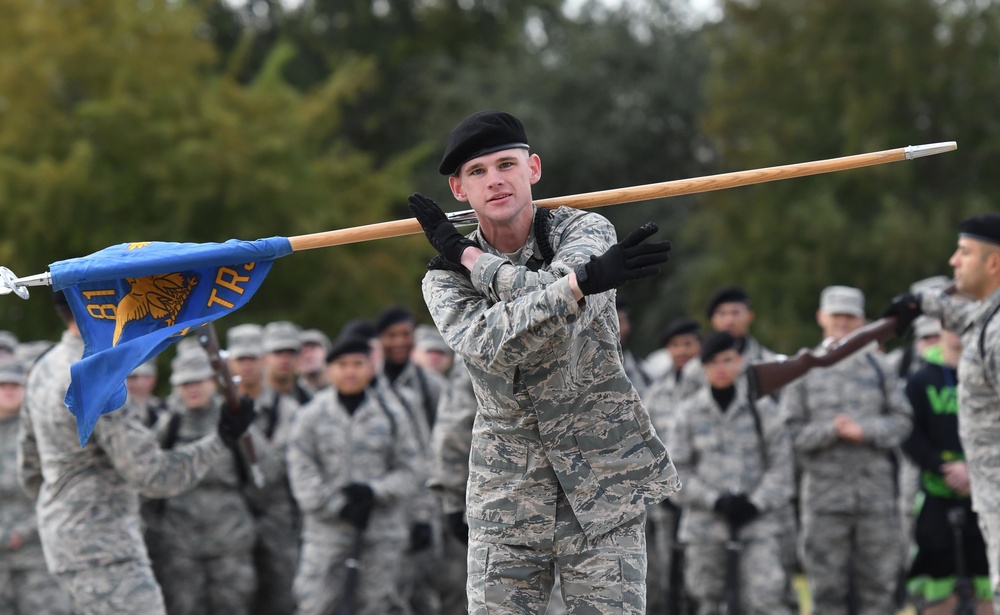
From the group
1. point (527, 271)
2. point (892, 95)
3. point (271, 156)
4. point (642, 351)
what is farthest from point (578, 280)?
point (642, 351)

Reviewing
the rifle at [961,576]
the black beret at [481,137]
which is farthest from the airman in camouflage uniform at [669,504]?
the black beret at [481,137]

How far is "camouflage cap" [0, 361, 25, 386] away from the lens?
10.4m

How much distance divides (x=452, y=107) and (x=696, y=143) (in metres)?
→ 5.73

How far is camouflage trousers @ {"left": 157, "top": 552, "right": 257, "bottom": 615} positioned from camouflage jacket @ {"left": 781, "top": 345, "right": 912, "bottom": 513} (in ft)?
14.0

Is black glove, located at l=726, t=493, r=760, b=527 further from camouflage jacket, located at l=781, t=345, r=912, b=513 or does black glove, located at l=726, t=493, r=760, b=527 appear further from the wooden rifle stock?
the wooden rifle stock

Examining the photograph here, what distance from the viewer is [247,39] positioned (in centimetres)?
2812

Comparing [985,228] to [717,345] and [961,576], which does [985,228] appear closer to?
[961,576]

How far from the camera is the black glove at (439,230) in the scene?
5.52 m

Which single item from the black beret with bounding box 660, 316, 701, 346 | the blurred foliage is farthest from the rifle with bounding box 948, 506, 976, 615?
the blurred foliage

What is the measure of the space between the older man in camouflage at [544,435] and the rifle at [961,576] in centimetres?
502

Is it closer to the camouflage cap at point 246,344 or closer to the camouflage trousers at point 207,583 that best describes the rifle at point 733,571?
the camouflage trousers at point 207,583

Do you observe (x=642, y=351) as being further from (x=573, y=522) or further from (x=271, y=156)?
(x=573, y=522)

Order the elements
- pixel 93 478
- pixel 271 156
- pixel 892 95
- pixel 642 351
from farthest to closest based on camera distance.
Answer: pixel 642 351 < pixel 892 95 < pixel 271 156 < pixel 93 478

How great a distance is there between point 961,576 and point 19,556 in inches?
247
